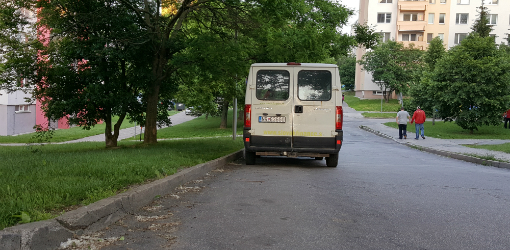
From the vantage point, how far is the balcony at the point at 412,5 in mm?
67500

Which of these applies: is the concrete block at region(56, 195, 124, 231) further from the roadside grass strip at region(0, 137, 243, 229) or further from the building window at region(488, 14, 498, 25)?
the building window at region(488, 14, 498, 25)

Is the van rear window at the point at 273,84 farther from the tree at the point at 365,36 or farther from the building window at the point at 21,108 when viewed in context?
the building window at the point at 21,108

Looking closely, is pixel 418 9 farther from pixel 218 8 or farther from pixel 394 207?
pixel 394 207

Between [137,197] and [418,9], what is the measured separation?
68955 mm

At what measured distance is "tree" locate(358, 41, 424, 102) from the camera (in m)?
62.2

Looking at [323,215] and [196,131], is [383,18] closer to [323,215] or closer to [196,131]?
[196,131]

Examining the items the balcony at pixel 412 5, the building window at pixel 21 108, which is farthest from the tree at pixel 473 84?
the balcony at pixel 412 5

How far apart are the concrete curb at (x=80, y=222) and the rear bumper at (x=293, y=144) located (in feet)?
14.2

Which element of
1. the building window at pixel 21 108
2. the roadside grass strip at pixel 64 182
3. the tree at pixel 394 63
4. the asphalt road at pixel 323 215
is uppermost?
the tree at pixel 394 63

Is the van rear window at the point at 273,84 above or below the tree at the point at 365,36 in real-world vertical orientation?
below

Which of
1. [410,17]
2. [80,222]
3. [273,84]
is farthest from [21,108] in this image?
[410,17]

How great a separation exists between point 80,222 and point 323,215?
2.79 m

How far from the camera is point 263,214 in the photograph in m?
5.74

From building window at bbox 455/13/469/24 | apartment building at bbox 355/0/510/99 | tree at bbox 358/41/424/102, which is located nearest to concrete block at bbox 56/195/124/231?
tree at bbox 358/41/424/102
